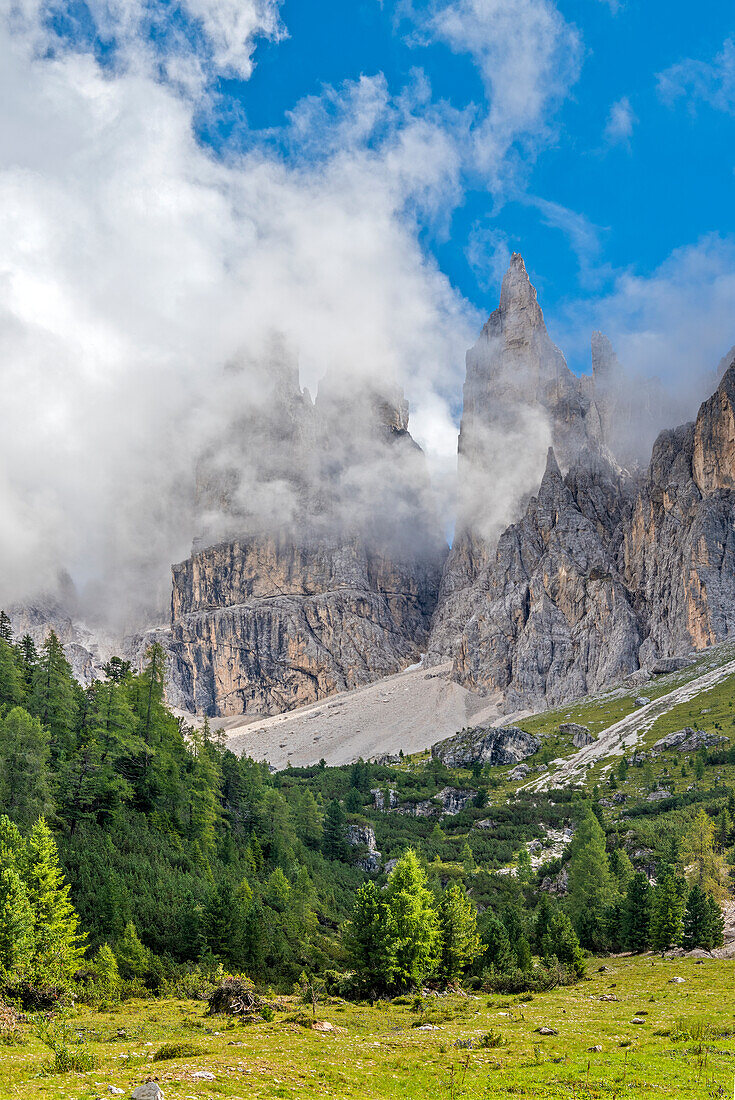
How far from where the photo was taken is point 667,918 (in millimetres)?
68688

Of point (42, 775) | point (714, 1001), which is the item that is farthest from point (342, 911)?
point (714, 1001)

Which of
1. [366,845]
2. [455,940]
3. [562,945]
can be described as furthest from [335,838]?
[455,940]

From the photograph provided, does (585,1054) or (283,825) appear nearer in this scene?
(585,1054)

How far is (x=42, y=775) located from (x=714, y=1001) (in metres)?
51.4

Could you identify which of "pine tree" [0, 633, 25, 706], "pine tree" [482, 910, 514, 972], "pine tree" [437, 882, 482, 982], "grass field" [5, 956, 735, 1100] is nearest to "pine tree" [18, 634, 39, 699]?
"pine tree" [0, 633, 25, 706]

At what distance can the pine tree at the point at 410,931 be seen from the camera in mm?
52156

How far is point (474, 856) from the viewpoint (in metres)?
136

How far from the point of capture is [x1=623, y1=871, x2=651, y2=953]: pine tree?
237 ft

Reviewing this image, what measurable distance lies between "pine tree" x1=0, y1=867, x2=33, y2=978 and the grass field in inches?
171

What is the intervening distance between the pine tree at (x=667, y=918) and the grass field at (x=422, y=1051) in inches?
955

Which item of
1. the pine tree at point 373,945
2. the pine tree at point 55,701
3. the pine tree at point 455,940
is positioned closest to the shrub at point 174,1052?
the pine tree at point 373,945

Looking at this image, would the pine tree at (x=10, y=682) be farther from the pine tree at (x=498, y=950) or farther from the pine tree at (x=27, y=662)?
the pine tree at (x=498, y=950)

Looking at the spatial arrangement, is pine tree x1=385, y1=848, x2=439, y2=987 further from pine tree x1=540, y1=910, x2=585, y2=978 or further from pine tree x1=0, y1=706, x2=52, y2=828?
pine tree x1=0, y1=706, x2=52, y2=828

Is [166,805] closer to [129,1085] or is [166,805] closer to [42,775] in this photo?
[42,775]
